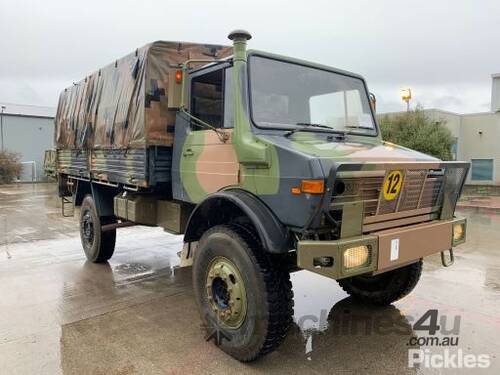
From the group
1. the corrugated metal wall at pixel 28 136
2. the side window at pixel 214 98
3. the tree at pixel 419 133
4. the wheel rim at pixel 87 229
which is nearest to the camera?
the side window at pixel 214 98

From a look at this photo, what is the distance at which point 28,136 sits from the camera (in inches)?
1200

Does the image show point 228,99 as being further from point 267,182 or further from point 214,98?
point 267,182

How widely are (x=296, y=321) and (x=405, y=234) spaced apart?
1.52m

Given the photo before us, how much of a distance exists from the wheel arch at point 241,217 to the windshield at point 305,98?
626 mm

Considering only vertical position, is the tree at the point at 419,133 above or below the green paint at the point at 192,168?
above

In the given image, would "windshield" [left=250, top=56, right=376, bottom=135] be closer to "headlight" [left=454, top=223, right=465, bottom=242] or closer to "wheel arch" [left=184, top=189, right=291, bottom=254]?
"wheel arch" [left=184, top=189, right=291, bottom=254]

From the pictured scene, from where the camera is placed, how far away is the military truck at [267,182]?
3090 mm

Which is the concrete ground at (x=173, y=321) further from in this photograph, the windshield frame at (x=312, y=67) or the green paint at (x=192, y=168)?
the windshield frame at (x=312, y=67)

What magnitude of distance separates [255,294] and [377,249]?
0.91 m

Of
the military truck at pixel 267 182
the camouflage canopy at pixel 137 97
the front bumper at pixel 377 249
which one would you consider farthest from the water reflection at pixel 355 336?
the camouflage canopy at pixel 137 97

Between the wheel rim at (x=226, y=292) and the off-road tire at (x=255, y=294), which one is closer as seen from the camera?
the off-road tire at (x=255, y=294)

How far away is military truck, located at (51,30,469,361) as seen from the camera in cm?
309

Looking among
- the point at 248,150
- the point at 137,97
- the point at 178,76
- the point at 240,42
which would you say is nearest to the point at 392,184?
the point at 248,150

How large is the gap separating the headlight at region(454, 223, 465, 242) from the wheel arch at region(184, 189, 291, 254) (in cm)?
154
